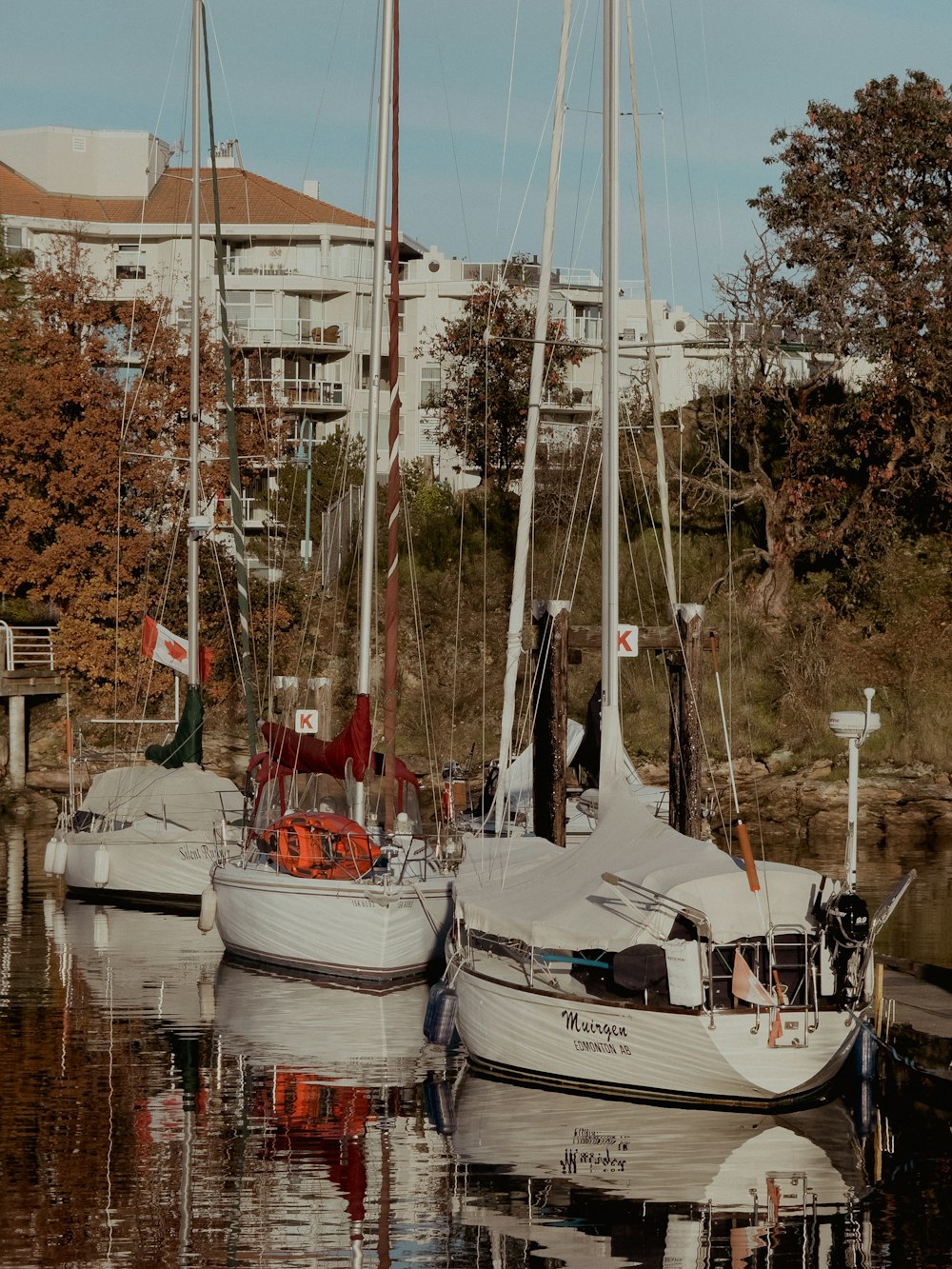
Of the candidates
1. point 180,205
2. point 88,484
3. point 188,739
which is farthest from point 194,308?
point 180,205

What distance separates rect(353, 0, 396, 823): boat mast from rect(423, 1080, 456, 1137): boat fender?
23.3ft

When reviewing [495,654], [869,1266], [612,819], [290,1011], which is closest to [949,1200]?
[869,1266]

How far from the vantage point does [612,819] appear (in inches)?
794

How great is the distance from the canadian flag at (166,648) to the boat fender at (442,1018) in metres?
16.8

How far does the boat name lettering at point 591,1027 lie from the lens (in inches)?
698

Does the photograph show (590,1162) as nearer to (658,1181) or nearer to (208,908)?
(658,1181)

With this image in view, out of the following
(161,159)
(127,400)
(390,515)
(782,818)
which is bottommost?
(782,818)

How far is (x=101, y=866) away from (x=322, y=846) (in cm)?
998

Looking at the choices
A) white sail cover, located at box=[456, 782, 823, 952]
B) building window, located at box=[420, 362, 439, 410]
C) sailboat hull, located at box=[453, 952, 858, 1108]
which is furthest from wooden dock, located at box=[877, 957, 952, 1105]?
building window, located at box=[420, 362, 439, 410]

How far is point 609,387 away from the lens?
22438mm

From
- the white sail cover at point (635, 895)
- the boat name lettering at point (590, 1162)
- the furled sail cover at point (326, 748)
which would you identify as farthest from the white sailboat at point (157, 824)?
the boat name lettering at point (590, 1162)

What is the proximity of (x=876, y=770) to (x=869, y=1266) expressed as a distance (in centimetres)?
3495

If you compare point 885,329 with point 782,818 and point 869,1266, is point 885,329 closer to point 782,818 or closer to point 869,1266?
point 782,818

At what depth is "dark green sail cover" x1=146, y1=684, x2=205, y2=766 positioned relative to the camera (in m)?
35.2
